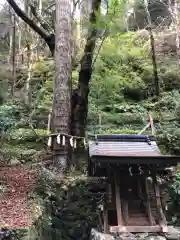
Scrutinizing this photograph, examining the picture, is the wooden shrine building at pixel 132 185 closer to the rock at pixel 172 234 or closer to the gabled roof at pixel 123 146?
the gabled roof at pixel 123 146

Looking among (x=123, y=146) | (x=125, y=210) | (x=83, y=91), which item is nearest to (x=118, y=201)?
(x=125, y=210)

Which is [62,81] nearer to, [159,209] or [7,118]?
[7,118]

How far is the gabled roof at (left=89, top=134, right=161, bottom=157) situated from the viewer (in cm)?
682

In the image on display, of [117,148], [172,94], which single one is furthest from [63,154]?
[172,94]

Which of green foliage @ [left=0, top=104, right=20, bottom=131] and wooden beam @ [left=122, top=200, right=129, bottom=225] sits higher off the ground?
green foliage @ [left=0, top=104, right=20, bottom=131]

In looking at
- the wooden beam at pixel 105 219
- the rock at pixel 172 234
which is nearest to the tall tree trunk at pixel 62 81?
the wooden beam at pixel 105 219

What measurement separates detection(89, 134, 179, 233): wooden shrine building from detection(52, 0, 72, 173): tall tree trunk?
1.88 m

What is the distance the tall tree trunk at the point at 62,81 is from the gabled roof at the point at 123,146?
1.67 meters

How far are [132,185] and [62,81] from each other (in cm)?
387

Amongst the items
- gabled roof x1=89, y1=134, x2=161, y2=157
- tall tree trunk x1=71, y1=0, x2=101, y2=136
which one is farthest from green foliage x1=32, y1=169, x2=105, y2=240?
tall tree trunk x1=71, y1=0, x2=101, y2=136

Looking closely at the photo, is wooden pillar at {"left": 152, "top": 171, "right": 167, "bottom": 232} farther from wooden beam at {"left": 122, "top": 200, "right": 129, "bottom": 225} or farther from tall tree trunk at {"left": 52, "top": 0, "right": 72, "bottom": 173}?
tall tree trunk at {"left": 52, "top": 0, "right": 72, "bottom": 173}

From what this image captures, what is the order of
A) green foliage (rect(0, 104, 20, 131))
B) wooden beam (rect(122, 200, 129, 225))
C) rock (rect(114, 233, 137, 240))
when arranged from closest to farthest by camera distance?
rock (rect(114, 233, 137, 240)) < wooden beam (rect(122, 200, 129, 225)) < green foliage (rect(0, 104, 20, 131))

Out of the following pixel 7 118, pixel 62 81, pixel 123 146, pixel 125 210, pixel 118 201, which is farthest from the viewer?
pixel 7 118

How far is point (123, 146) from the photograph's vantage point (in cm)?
749
